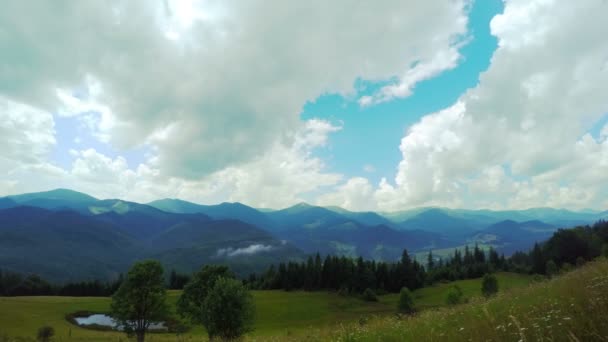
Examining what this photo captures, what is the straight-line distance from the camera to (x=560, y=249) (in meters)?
107

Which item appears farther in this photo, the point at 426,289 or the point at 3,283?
the point at 3,283

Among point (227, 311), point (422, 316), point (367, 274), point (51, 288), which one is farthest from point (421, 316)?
point (51, 288)

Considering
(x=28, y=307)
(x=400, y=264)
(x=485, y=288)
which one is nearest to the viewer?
(x=485, y=288)

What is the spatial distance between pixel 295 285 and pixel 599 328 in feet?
392

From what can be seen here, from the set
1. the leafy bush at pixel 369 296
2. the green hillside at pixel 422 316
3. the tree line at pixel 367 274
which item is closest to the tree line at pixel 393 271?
the tree line at pixel 367 274

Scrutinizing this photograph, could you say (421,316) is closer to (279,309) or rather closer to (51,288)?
(279,309)

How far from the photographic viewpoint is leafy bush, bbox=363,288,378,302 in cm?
10194

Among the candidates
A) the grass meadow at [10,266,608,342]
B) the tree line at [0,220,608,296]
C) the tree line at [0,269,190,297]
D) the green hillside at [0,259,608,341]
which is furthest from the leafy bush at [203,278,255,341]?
the tree line at [0,269,190,297]

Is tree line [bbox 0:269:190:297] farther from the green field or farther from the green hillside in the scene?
the green hillside

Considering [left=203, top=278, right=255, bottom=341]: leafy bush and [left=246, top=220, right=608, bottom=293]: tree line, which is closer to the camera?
[left=203, top=278, right=255, bottom=341]: leafy bush

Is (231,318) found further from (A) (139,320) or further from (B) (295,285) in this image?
(B) (295,285)

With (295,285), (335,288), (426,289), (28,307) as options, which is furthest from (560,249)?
(28,307)

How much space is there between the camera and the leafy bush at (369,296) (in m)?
102

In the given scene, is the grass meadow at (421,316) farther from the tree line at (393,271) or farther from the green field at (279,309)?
the tree line at (393,271)
